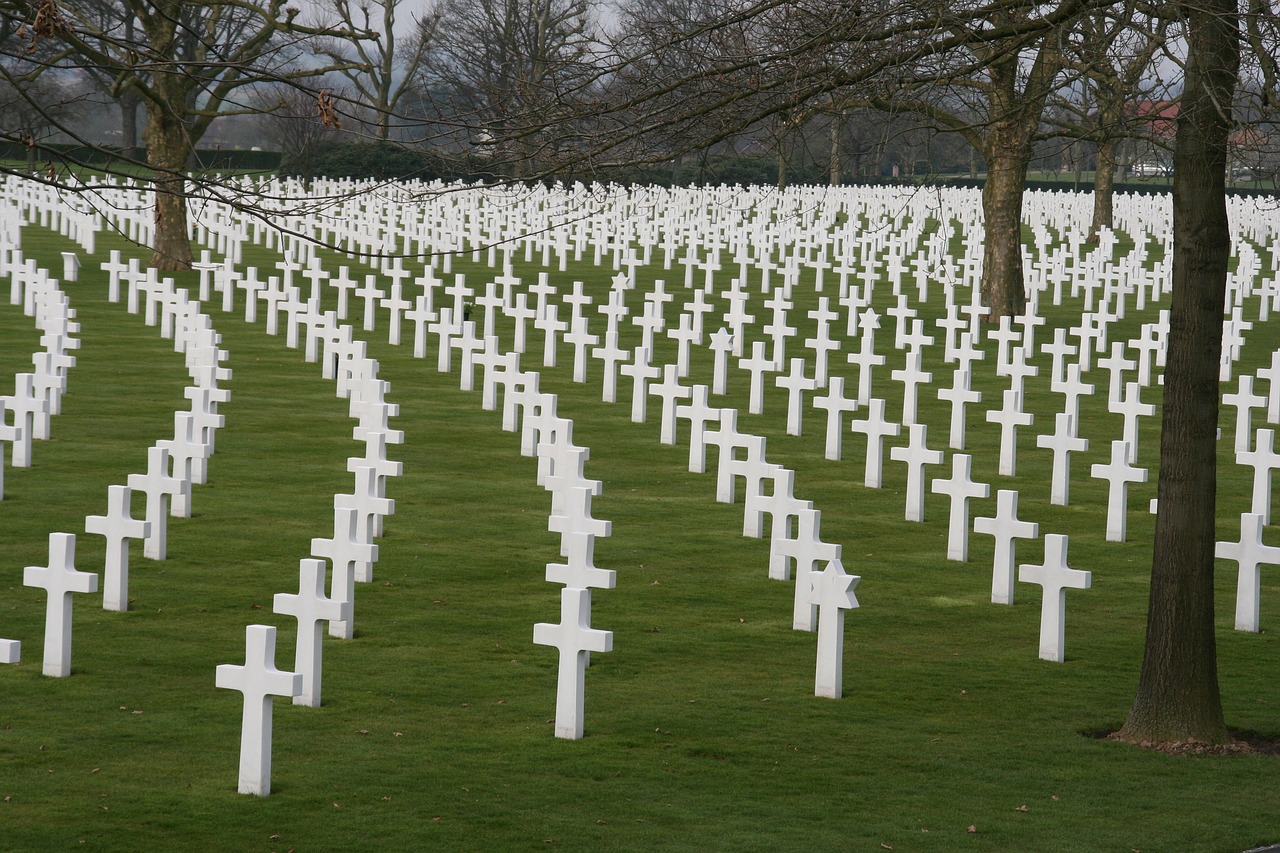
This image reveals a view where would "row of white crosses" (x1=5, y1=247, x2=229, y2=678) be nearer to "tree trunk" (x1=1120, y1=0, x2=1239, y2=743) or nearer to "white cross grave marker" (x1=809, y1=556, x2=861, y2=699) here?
"white cross grave marker" (x1=809, y1=556, x2=861, y2=699)

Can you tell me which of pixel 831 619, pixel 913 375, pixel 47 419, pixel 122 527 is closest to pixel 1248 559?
pixel 831 619

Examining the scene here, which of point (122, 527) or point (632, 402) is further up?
point (632, 402)

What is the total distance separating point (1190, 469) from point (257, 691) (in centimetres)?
360

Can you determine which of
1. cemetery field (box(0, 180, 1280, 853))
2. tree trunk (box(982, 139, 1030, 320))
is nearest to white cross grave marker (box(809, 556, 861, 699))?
cemetery field (box(0, 180, 1280, 853))

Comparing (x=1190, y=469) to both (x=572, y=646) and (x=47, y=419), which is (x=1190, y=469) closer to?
(x=572, y=646)

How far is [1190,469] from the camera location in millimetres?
6258

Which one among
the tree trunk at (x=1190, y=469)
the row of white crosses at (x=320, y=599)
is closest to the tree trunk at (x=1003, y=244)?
the row of white crosses at (x=320, y=599)

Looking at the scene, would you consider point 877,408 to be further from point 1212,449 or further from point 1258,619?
point 1212,449

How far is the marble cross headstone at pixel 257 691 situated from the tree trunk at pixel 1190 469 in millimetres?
3320

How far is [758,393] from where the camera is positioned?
14.4 meters

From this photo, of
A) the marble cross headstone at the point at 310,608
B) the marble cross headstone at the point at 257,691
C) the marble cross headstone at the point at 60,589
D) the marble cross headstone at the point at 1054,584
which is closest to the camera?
the marble cross headstone at the point at 257,691

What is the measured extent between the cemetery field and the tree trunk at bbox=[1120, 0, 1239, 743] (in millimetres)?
239

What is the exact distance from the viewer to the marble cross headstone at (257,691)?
515 centimetres

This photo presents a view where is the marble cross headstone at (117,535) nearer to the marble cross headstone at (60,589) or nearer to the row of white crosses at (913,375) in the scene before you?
the marble cross headstone at (60,589)
